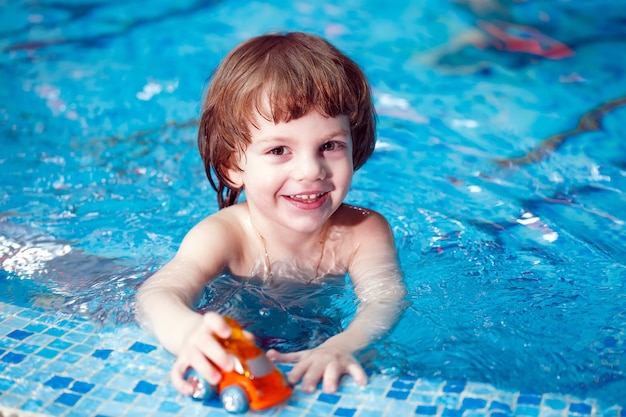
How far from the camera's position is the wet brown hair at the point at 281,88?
2520mm

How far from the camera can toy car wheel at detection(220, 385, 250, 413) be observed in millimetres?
1953

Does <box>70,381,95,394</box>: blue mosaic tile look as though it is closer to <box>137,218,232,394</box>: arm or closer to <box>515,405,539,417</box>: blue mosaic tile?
Result: <box>137,218,232,394</box>: arm

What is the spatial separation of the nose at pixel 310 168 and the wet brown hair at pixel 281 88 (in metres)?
0.13

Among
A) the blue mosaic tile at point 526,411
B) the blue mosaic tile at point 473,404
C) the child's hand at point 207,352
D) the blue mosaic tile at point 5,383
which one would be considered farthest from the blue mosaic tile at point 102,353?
the blue mosaic tile at point 526,411

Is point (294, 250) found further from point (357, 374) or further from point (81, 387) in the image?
point (81, 387)

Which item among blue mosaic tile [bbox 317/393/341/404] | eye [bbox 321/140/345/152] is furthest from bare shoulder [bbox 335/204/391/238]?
blue mosaic tile [bbox 317/393/341/404]

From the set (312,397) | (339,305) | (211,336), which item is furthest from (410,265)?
(211,336)

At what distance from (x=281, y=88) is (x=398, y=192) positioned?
1562mm

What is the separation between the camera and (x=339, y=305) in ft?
9.09

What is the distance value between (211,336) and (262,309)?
760 millimetres

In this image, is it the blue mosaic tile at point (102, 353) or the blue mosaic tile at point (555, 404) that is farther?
the blue mosaic tile at point (102, 353)

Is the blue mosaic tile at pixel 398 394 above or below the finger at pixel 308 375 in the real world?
below

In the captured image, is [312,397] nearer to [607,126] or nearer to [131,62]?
[607,126]

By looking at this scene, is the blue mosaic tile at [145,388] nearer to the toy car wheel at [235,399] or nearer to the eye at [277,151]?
the toy car wheel at [235,399]
